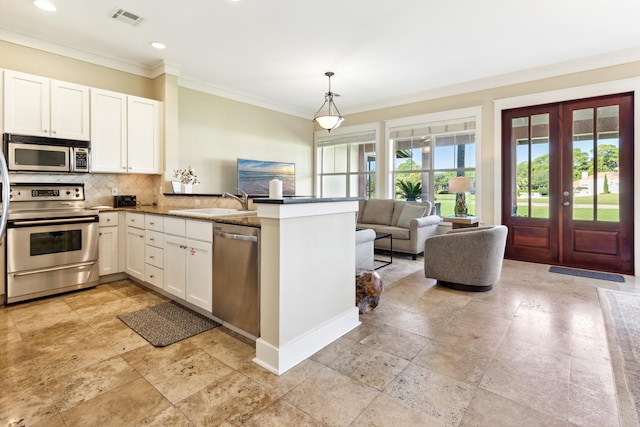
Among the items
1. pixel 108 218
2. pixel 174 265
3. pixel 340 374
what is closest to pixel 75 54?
pixel 108 218

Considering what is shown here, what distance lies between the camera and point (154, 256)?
333cm

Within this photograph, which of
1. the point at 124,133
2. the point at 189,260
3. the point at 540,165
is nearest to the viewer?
the point at 189,260

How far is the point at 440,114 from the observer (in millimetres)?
5723

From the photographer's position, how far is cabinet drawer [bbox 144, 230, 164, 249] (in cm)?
321

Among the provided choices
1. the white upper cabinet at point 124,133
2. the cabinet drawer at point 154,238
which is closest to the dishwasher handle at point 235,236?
the cabinet drawer at point 154,238

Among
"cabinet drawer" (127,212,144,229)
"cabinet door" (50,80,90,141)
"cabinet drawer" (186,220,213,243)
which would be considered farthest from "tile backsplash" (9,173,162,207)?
"cabinet drawer" (186,220,213,243)

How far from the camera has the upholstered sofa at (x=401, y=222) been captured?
5.13 metres

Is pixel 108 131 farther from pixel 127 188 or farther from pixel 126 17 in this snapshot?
pixel 126 17

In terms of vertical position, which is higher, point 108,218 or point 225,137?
point 225,137

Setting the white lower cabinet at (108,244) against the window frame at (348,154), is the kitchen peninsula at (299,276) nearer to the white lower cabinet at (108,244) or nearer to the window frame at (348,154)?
the white lower cabinet at (108,244)

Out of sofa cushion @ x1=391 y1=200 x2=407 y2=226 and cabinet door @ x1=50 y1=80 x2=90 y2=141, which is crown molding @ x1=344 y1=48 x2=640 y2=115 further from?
cabinet door @ x1=50 y1=80 x2=90 y2=141

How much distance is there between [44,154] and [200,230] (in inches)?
89.9

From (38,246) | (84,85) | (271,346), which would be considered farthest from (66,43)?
(271,346)

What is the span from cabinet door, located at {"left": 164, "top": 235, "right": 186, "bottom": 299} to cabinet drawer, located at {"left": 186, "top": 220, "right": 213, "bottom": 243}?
173 mm
